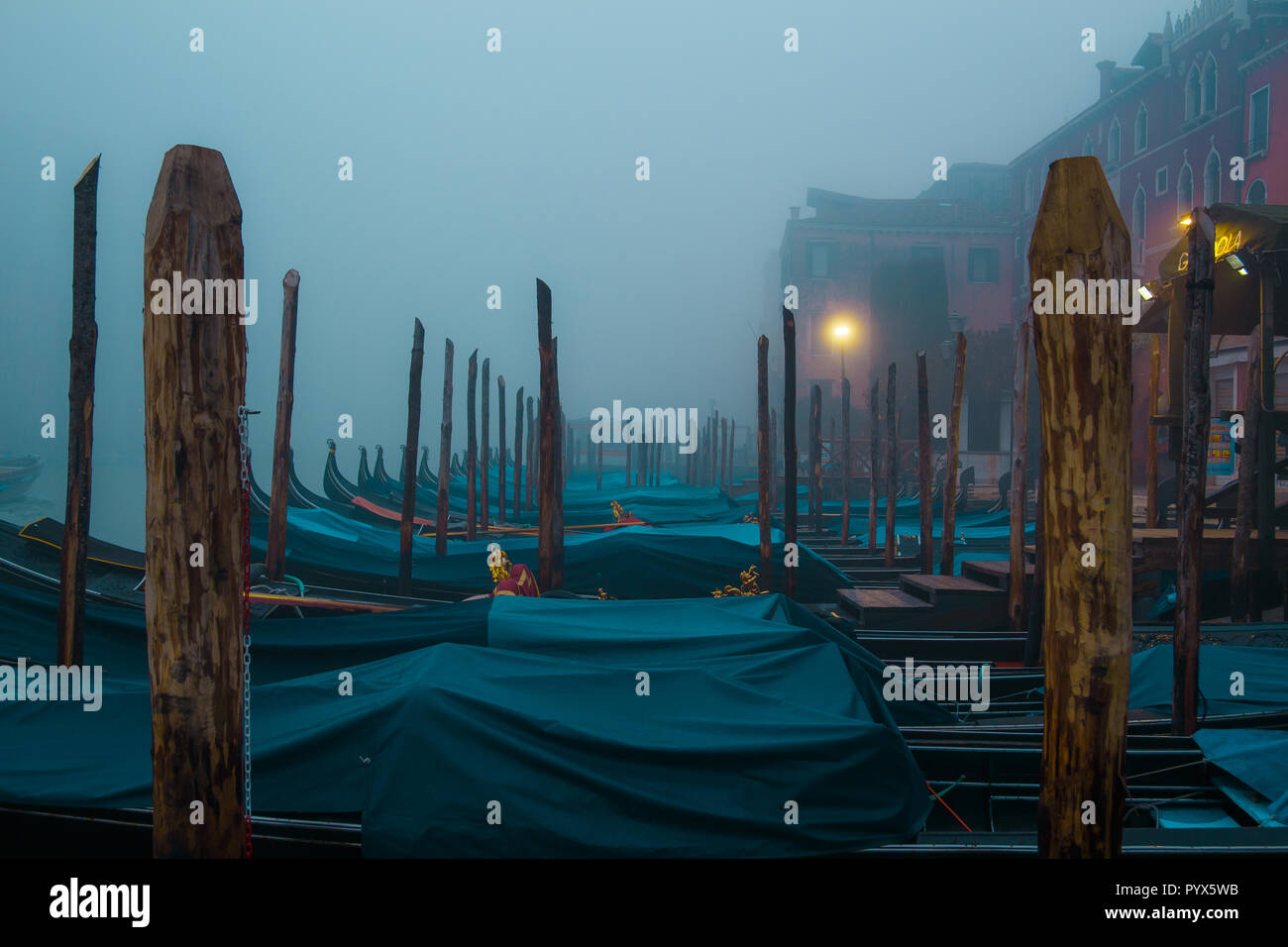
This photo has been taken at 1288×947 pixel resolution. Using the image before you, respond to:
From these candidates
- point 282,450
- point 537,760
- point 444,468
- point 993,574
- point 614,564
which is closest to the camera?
point 537,760

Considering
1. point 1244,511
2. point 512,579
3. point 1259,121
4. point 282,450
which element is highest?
point 1259,121

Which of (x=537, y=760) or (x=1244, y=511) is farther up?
(x=1244, y=511)

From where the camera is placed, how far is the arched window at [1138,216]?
21000 mm

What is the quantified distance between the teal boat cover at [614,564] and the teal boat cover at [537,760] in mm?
4876

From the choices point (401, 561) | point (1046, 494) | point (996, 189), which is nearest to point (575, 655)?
point (1046, 494)

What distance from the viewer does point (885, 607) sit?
7.25m

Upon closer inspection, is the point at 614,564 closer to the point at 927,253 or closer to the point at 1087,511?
the point at 1087,511

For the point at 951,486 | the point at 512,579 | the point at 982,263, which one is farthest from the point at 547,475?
the point at 982,263

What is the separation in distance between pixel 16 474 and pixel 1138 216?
4073 cm

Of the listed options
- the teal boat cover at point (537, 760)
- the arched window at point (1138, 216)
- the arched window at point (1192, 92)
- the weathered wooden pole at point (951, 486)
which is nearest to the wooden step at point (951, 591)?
the weathered wooden pole at point (951, 486)

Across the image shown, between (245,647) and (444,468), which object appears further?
(444,468)

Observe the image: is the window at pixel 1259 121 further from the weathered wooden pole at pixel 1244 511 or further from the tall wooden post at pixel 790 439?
the tall wooden post at pixel 790 439
